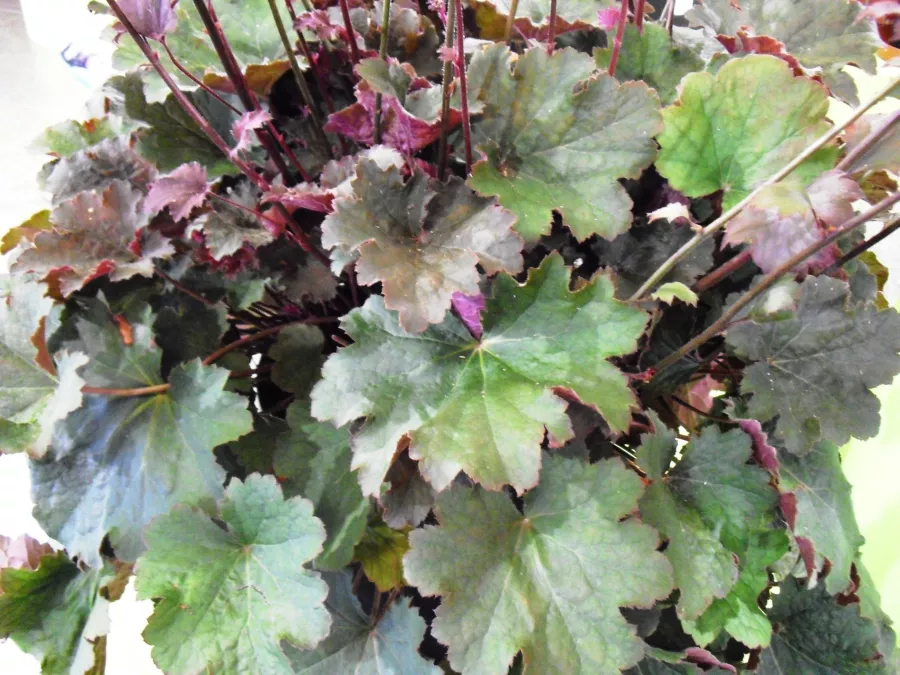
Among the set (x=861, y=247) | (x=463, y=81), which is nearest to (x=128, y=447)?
(x=463, y=81)

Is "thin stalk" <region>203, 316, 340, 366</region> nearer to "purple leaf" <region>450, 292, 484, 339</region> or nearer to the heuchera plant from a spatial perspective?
the heuchera plant

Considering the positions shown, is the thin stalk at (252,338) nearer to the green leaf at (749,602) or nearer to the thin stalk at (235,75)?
the thin stalk at (235,75)

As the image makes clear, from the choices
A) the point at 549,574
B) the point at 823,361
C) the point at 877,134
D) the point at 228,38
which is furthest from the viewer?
the point at 228,38

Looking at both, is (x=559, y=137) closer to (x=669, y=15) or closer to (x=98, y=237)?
(x=669, y=15)

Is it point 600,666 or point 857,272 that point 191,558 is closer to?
point 600,666

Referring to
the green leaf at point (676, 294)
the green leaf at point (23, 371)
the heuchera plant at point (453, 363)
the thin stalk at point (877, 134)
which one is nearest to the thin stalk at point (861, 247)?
the heuchera plant at point (453, 363)

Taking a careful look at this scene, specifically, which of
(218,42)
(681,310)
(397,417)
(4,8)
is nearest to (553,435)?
(397,417)
